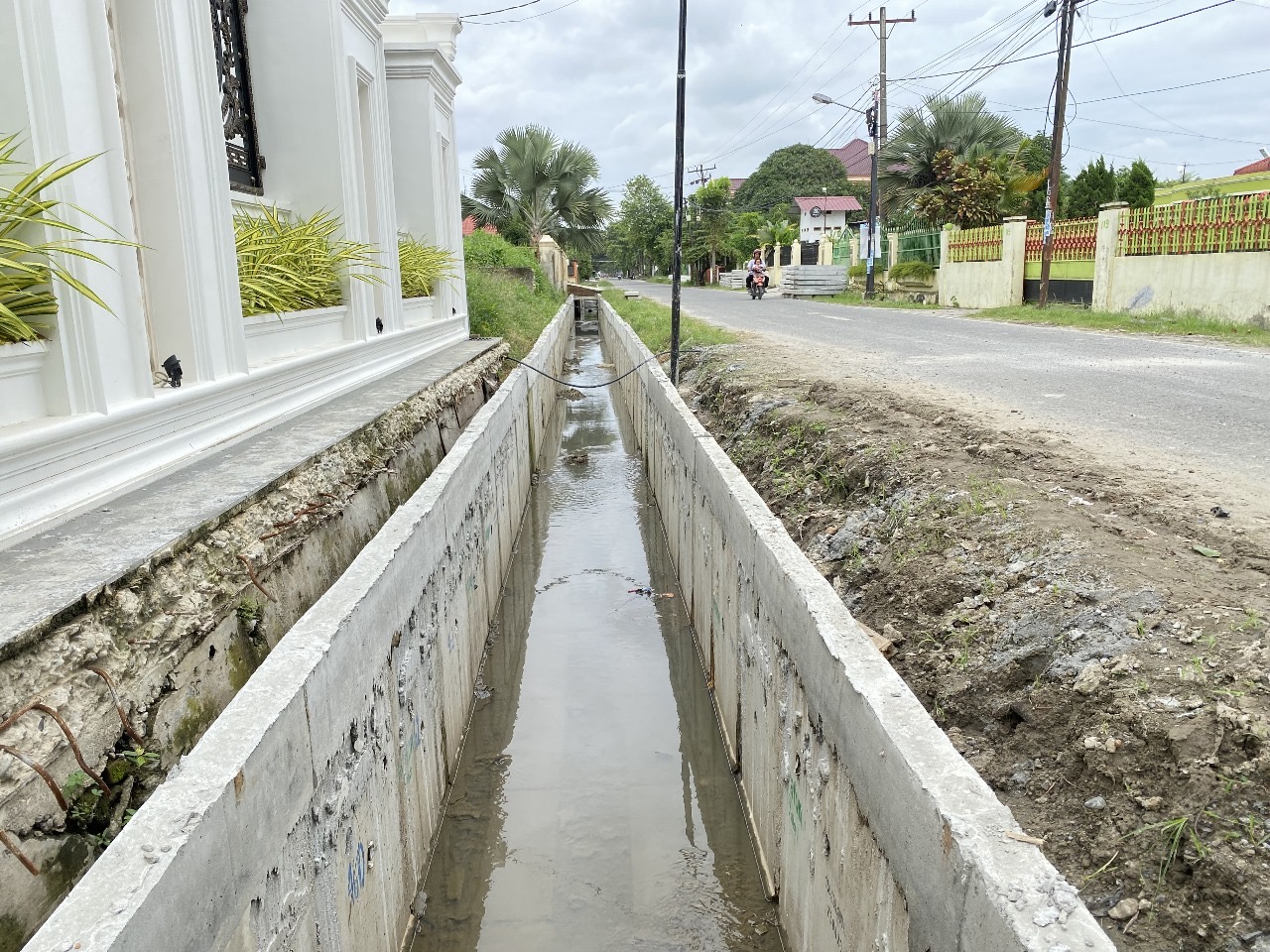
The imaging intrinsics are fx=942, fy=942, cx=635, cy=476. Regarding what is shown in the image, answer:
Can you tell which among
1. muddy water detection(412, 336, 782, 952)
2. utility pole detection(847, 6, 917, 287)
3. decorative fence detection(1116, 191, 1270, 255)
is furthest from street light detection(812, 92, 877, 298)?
muddy water detection(412, 336, 782, 952)

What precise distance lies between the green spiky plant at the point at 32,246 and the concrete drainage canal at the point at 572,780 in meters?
1.45

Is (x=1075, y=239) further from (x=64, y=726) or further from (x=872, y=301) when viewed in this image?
(x=64, y=726)

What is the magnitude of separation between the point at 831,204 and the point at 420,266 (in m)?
63.0

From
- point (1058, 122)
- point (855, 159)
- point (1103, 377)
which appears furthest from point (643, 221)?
point (1103, 377)

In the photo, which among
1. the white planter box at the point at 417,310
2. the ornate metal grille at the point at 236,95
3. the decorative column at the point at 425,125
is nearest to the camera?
the ornate metal grille at the point at 236,95

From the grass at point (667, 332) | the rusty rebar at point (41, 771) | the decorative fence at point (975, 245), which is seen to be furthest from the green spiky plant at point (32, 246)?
the decorative fence at point (975, 245)

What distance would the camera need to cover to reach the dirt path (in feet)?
7.68

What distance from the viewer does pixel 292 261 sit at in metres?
6.86

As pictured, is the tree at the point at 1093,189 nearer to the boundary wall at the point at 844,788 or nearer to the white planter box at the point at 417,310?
the white planter box at the point at 417,310

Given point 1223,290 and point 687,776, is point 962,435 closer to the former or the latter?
point 687,776

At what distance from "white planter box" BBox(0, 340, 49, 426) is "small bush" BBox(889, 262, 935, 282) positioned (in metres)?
24.5

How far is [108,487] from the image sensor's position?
3.70 m

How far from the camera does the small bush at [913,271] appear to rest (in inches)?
996

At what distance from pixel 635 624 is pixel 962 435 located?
2.53m
